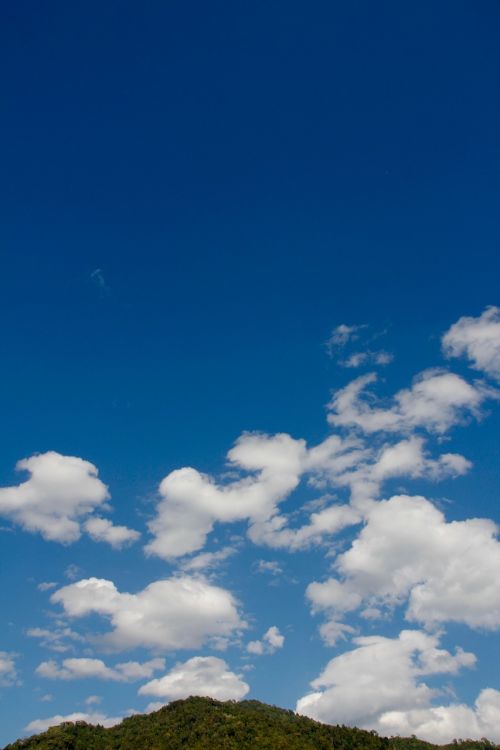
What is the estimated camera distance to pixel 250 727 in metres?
145

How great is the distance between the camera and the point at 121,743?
15412 cm

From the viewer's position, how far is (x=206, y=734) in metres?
142

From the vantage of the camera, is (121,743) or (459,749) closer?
(121,743)

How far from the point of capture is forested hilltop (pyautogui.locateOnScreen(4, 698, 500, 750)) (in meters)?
138

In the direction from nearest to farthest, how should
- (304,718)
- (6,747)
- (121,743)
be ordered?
(6,747)
(121,743)
(304,718)

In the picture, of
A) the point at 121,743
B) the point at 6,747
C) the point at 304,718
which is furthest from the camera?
the point at 304,718

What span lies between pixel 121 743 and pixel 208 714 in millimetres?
24781

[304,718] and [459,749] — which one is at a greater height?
[304,718]

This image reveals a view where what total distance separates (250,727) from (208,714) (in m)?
16.4

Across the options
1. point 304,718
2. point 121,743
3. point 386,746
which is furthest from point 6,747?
point 386,746

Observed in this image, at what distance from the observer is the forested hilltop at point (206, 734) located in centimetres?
13775

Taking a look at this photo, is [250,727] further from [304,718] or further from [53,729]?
[53,729]

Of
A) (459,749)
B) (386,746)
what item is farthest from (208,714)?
(459,749)

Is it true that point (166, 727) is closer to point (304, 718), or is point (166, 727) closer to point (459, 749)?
point (304, 718)
